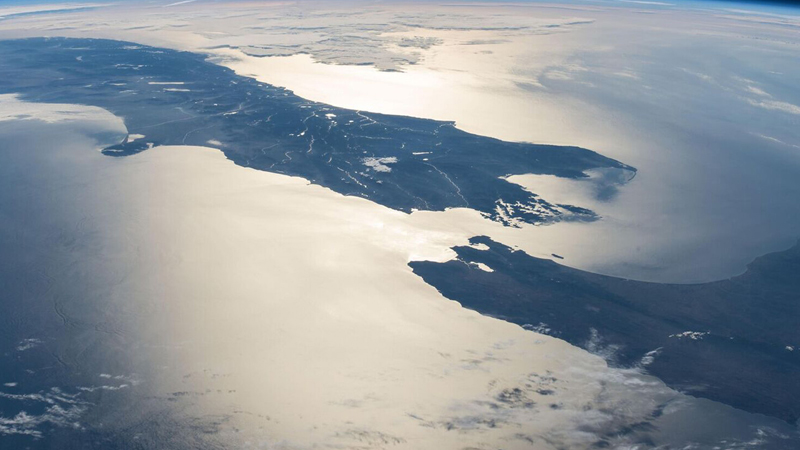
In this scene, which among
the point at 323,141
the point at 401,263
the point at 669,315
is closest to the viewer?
the point at 669,315

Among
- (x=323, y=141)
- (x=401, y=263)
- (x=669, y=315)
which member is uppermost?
(x=323, y=141)

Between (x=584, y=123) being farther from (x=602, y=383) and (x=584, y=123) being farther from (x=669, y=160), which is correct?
(x=602, y=383)

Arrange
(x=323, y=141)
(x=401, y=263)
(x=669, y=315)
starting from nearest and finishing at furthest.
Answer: (x=669, y=315), (x=401, y=263), (x=323, y=141)

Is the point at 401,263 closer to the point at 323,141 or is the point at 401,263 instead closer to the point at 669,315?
the point at 669,315

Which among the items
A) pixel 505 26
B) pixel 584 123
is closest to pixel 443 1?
pixel 505 26

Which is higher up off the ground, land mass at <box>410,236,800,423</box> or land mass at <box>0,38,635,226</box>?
land mass at <box>0,38,635,226</box>

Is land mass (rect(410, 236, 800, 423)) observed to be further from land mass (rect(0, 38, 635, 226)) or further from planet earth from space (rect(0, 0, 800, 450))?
land mass (rect(0, 38, 635, 226))

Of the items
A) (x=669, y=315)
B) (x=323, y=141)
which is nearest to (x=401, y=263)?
(x=669, y=315)

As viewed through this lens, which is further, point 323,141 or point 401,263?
point 323,141

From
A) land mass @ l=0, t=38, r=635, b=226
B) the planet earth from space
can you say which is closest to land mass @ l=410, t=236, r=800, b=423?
the planet earth from space
